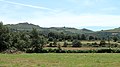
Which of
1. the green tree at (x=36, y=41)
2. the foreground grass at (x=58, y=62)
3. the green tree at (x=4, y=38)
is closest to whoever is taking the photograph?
the foreground grass at (x=58, y=62)

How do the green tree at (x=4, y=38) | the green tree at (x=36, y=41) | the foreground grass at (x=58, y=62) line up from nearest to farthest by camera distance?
the foreground grass at (x=58, y=62), the green tree at (x=4, y=38), the green tree at (x=36, y=41)

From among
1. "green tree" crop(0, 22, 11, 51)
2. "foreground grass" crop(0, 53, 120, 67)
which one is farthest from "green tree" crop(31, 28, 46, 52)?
"foreground grass" crop(0, 53, 120, 67)

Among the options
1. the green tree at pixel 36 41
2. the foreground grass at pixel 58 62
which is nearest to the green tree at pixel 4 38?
the green tree at pixel 36 41

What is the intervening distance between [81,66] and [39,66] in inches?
164

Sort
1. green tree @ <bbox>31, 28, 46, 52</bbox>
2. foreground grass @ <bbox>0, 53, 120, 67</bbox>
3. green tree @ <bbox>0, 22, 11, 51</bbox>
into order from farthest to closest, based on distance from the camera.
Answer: green tree @ <bbox>31, 28, 46, 52</bbox> → green tree @ <bbox>0, 22, 11, 51</bbox> → foreground grass @ <bbox>0, 53, 120, 67</bbox>

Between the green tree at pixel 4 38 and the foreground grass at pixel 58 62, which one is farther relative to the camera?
the green tree at pixel 4 38

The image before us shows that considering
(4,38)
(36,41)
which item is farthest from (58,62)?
(36,41)

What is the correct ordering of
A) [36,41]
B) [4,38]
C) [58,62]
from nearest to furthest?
[58,62] < [4,38] < [36,41]

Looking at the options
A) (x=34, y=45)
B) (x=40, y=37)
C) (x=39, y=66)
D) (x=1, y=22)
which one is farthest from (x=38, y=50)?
(x=39, y=66)

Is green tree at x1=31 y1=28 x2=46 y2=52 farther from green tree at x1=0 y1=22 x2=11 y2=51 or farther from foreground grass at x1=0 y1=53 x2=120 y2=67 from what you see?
foreground grass at x1=0 y1=53 x2=120 y2=67

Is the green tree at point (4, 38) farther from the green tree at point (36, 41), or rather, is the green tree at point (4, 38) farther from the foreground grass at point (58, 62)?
the foreground grass at point (58, 62)

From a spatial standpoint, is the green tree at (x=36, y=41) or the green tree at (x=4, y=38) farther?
the green tree at (x=36, y=41)

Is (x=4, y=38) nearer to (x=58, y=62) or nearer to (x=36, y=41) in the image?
(x=36, y=41)

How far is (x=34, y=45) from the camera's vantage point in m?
98.2
